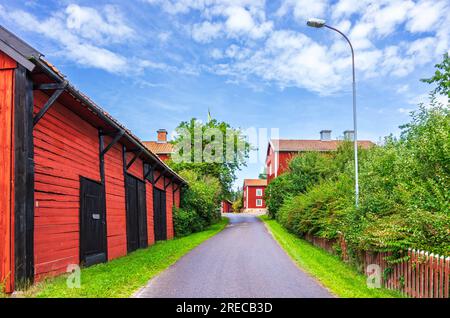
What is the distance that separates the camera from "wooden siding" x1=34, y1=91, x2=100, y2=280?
7809 mm

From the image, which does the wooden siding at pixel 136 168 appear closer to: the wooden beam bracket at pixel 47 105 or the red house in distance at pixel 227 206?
the wooden beam bracket at pixel 47 105

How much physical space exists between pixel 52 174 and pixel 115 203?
176 inches

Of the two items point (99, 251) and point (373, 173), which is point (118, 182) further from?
point (373, 173)

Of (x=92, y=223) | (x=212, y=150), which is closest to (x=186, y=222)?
(x=92, y=223)

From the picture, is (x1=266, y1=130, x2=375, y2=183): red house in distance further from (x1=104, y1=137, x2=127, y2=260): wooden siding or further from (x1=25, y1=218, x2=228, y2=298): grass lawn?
(x1=25, y1=218, x2=228, y2=298): grass lawn

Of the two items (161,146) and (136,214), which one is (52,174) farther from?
(161,146)

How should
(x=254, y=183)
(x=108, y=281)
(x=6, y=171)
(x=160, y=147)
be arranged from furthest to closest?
(x=254, y=183) < (x=160, y=147) < (x=108, y=281) < (x=6, y=171)

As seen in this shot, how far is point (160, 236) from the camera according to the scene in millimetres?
19969

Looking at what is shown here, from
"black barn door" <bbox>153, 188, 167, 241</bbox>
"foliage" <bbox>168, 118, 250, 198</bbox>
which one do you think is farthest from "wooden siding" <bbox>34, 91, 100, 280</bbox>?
"foliage" <bbox>168, 118, 250, 198</bbox>

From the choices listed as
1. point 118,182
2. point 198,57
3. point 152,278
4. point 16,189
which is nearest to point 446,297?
point 152,278

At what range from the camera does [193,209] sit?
26688 millimetres

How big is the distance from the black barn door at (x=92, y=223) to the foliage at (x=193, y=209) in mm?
12917

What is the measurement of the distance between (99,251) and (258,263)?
4386mm

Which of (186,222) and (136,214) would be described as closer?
(136,214)
